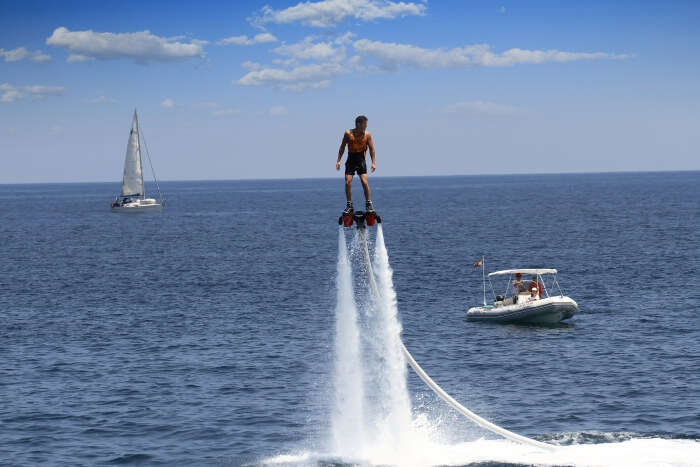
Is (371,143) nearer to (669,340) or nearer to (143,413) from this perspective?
(143,413)

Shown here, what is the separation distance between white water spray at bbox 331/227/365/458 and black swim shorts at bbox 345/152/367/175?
19.0 ft

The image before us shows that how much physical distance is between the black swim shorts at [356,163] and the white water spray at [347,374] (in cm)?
579

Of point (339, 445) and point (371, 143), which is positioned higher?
point (371, 143)

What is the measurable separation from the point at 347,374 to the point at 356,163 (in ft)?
47.9

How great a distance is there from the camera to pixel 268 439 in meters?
40.7

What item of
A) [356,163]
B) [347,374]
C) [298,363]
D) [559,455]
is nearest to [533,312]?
[298,363]

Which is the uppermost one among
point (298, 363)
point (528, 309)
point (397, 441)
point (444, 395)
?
point (444, 395)

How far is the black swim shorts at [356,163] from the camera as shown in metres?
26.5

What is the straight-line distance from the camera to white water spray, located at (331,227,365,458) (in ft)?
112

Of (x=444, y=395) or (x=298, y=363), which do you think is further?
(x=298, y=363)

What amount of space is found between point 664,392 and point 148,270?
74655 millimetres

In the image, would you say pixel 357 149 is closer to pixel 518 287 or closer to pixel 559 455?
pixel 559 455

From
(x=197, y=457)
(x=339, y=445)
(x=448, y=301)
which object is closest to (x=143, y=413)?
(x=197, y=457)

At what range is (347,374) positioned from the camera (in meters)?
38.2
